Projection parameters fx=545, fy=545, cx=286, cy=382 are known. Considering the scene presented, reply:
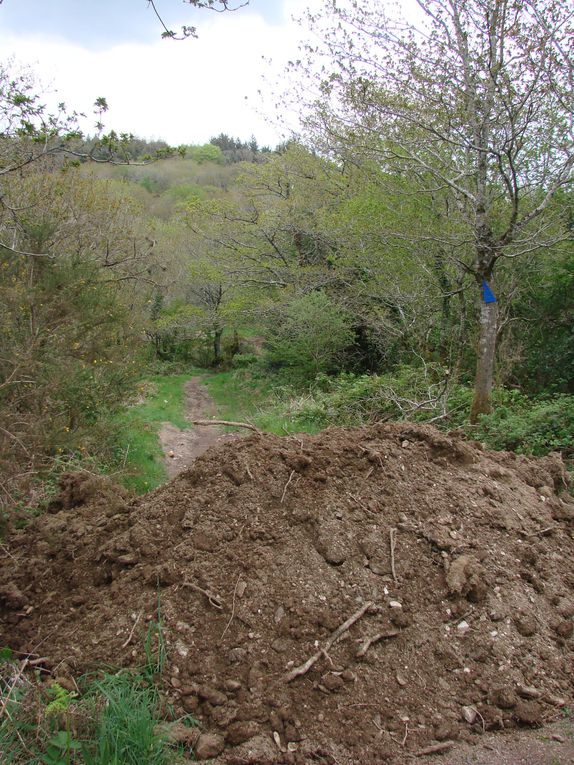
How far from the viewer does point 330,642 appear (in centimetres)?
291

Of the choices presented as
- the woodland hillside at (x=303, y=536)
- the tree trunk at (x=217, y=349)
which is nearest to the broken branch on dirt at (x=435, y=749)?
the woodland hillside at (x=303, y=536)

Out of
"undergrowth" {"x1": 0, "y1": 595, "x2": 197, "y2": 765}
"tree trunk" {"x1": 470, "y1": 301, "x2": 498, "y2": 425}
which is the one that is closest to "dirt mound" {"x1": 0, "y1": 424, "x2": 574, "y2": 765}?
"undergrowth" {"x1": 0, "y1": 595, "x2": 197, "y2": 765}

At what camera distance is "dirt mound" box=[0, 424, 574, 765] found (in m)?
2.66

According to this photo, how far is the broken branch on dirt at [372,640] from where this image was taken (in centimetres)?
288

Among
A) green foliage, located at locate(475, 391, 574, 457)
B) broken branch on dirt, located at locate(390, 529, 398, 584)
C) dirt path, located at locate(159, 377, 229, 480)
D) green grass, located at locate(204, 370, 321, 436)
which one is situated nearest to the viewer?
broken branch on dirt, located at locate(390, 529, 398, 584)

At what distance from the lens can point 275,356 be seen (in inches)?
723

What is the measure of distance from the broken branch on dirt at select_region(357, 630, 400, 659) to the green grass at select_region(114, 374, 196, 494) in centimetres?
457

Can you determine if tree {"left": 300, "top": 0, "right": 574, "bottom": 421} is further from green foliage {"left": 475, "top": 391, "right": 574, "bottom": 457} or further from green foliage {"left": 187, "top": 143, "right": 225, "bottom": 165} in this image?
green foliage {"left": 187, "top": 143, "right": 225, "bottom": 165}

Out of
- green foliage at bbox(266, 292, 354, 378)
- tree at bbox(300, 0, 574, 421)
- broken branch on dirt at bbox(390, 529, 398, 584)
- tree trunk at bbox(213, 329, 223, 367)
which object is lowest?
tree trunk at bbox(213, 329, 223, 367)

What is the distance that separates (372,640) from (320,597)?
37 centimetres

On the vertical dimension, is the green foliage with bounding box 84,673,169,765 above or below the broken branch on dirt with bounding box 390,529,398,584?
below

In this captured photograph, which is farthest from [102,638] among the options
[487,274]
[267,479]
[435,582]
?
[487,274]

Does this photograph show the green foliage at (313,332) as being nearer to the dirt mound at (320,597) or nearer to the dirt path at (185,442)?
the dirt path at (185,442)

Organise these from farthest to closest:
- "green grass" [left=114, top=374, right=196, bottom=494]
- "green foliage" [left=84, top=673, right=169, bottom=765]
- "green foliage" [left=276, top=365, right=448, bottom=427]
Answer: "green foliage" [left=276, top=365, right=448, bottom=427] < "green grass" [left=114, top=374, right=196, bottom=494] < "green foliage" [left=84, top=673, right=169, bottom=765]
